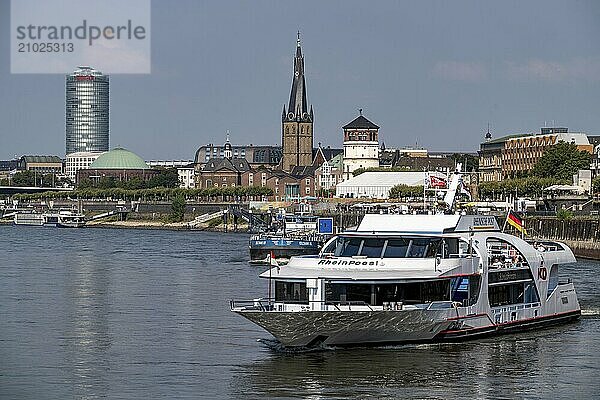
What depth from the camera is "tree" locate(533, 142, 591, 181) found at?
437ft

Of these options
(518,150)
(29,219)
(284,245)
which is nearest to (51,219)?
(29,219)

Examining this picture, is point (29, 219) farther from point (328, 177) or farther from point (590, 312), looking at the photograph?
point (590, 312)

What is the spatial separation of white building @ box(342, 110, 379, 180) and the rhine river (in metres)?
149

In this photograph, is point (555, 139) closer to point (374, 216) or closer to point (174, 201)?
point (174, 201)

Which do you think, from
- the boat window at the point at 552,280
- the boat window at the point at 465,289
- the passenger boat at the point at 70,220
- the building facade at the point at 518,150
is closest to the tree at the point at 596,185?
the building facade at the point at 518,150

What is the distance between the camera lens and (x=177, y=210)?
164625mm

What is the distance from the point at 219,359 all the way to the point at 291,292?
2525 millimetres

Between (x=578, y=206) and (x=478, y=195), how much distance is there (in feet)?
124

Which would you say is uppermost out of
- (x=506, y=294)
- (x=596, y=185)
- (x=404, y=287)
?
(x=596, y=185)

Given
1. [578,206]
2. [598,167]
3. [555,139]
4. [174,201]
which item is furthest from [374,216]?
[174,201]

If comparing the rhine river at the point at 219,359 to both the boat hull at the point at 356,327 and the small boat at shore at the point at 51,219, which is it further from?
the small boat at shore at the point at 51,219

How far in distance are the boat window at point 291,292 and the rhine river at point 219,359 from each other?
136 centimetres

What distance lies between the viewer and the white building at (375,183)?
166875 millimetres

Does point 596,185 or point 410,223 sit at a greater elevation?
point 596,185
